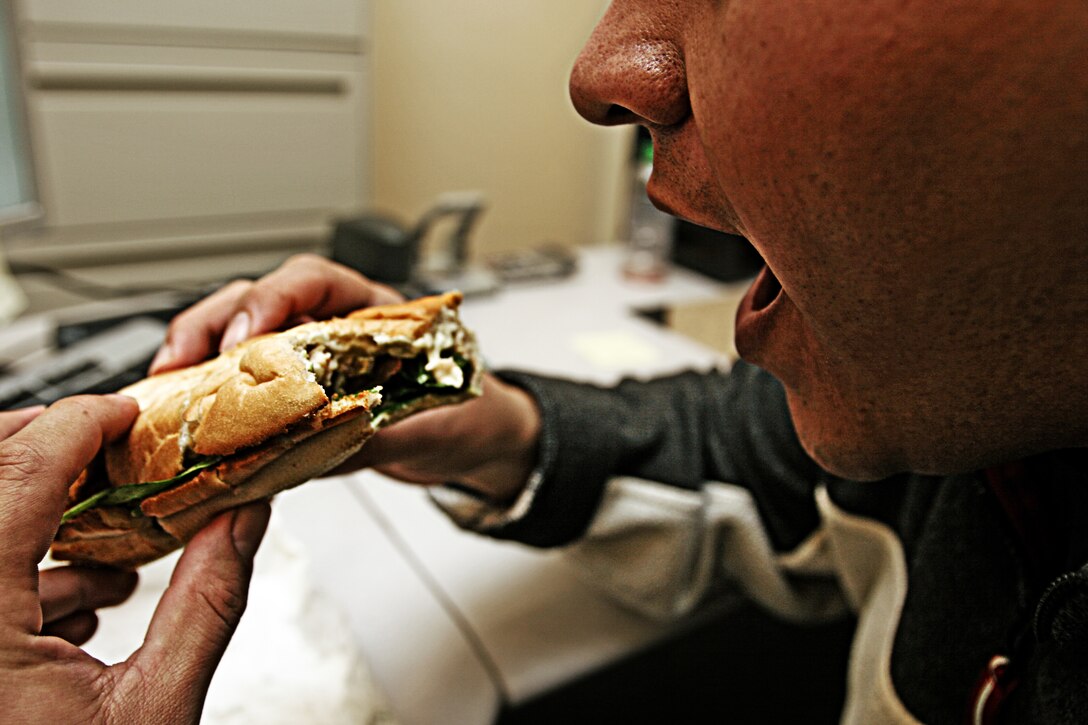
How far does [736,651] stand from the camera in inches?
38.6

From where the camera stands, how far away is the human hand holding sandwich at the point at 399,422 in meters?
0.73

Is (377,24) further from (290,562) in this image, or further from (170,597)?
(170,597)

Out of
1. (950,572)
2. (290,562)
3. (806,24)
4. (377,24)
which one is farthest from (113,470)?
(377,24)

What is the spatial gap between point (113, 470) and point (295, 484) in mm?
145

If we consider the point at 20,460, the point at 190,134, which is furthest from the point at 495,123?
the point at 20,460

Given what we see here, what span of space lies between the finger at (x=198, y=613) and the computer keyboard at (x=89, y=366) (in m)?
0.58

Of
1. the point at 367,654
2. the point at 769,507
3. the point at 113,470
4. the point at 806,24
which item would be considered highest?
the point at 806,24

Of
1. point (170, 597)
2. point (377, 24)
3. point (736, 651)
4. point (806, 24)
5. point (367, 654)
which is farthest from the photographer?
point (377, 24)

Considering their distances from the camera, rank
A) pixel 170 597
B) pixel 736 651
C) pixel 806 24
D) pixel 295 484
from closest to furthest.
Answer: pixel 806 24 → pixel 170 597 → pixel 295 484 → pixel 736 651

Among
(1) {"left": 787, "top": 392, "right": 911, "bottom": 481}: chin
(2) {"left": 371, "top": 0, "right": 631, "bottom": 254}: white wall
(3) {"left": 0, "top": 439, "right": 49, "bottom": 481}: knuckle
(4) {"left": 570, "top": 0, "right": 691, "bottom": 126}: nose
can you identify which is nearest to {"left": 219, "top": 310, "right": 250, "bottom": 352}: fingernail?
(3) {"left": 0, "top": 439, "right": 49, "bottom": 481}: knuckle

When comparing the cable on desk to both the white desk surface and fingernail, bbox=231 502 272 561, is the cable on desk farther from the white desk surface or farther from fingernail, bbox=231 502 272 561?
fingernail, bbox=231 502 272 561

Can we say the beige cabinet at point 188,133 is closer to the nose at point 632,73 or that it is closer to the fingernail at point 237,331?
the fingernail at point 237,331

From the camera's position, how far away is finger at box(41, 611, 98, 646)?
0.62 meters

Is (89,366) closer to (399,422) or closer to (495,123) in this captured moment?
(399,422)
